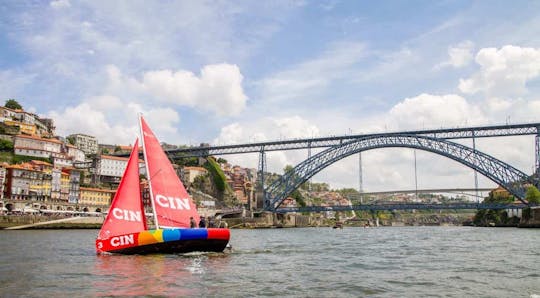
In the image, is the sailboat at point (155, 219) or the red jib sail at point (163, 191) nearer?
the sailboat at point (155, 219)

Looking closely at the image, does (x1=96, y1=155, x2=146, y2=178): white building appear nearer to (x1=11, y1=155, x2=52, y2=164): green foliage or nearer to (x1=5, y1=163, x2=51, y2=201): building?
(x1=11, y1=155, x2=52, y2=164): green foliage

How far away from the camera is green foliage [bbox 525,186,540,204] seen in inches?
3017

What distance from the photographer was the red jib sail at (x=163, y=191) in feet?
68.0

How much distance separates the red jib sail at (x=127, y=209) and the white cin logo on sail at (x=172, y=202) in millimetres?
1579

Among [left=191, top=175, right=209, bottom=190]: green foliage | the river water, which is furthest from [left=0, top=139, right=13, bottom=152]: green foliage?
the river water

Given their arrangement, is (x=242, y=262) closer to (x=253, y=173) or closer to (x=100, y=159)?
(x=100, y=159)

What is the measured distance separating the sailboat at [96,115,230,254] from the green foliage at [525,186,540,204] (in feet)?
229

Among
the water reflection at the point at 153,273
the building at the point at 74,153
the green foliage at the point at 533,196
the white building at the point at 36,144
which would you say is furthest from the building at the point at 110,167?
the water reflection at the point at 153,273

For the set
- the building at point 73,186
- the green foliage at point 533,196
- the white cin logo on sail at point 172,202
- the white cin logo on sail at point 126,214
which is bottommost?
the white cin logo on sail at point 126,214

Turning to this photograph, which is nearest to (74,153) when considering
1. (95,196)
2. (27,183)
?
(95,196)

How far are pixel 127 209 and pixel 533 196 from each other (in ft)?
240

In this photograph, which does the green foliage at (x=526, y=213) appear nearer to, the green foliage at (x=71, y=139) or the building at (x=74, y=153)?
the building at (x=74, y=153)

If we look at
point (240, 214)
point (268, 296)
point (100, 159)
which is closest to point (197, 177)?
point (100, 159)

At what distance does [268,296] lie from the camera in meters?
12.1
